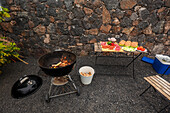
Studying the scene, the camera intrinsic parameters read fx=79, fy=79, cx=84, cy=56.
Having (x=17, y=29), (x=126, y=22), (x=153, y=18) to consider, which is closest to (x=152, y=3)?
(x=153, y=18)

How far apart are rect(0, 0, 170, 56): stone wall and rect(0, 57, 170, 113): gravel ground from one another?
1.42m

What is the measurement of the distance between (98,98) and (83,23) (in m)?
2.70

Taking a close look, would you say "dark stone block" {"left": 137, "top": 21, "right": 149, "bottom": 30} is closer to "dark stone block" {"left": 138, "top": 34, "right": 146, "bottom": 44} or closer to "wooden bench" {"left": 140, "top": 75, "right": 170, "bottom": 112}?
"dark stone block" {"left": 138, "top": 34, "right": 146, "bottom": 44}

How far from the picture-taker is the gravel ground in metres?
1.86

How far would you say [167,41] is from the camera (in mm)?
3273

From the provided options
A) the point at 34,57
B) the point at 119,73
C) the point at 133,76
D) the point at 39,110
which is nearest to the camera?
the point at 39,110

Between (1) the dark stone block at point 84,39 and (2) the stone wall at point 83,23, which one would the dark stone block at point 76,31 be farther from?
(1) the dark stone block at point 84,39

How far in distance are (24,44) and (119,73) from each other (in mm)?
4209

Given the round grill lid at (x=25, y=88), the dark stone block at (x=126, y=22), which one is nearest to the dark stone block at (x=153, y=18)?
the dark stone block at (x=126, y=22)

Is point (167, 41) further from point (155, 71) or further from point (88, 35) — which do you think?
point (88, 35)

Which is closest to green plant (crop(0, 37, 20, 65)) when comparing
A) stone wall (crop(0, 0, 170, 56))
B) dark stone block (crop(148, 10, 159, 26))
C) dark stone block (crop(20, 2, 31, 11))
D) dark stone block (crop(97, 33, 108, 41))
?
stone wall (crop(0, 0, 170, 56))

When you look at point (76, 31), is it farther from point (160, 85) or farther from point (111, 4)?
point (160, 85)

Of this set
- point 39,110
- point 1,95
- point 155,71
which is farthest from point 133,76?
point 1,95

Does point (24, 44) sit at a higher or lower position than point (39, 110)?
higher
